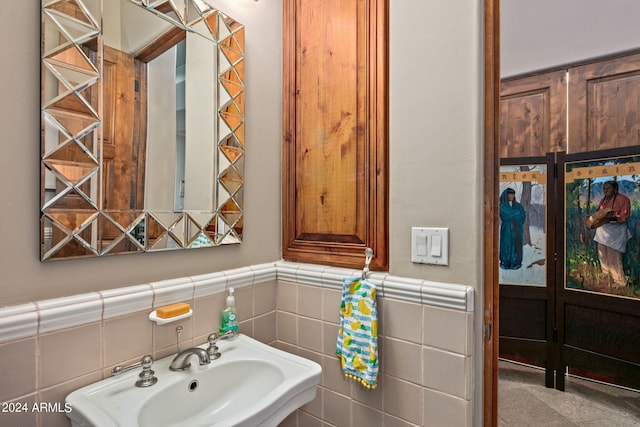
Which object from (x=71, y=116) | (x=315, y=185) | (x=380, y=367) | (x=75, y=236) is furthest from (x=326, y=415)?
(x=71, y=116)

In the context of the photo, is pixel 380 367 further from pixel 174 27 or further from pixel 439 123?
pixel 174 27

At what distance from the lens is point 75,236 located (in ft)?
2.94

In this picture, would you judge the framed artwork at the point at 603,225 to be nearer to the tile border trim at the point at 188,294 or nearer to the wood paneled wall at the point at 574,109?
the wood paneled wall at the point at 574,109

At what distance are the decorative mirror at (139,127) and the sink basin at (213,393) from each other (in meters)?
0.37

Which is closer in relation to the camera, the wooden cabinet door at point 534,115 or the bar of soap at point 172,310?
the bar of soap at point 172,310

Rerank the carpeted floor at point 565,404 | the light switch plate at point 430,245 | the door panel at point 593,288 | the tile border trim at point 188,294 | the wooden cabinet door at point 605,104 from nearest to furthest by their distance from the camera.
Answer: the tile border trim at point 188,294, the light switch plate at point 430,245, the carpeted floor at point 565,404, the door panel at point 593,288, the wooden cabinet door at point 605,104

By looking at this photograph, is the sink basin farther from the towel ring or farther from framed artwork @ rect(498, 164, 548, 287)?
framed artwork @ rect(498, 164, 548, 287)

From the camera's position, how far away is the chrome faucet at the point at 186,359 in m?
1.01

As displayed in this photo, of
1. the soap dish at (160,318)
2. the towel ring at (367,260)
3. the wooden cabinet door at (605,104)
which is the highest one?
the wooden cabinet door at (605,104)

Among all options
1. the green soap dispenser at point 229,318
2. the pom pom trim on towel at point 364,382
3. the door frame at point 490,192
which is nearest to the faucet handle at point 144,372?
the green soap dispenser at point 229,318

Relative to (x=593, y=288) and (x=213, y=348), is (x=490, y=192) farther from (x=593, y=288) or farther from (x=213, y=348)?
(x=593, y=288)

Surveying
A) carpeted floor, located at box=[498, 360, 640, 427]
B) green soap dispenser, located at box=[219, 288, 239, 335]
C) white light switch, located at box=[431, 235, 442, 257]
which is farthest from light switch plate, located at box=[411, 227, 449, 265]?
carpeted floor, located at box=[498, 360, 640, 427]

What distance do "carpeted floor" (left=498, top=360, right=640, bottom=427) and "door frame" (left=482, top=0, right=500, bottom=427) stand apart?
4.69 ft

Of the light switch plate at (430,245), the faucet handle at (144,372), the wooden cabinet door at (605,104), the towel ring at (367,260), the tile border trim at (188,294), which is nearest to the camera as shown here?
the tile border trim at (188,294)
